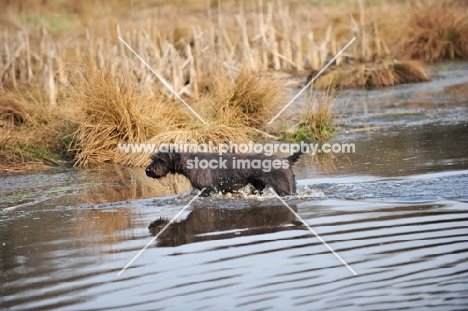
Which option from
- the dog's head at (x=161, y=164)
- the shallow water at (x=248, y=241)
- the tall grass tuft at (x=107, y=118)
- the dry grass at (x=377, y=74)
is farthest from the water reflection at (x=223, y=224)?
the dry grass at (x=377, y=74)

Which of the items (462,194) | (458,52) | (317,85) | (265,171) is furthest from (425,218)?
(458,52)

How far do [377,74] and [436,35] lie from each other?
4681mm

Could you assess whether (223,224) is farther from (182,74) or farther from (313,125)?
(182,74)

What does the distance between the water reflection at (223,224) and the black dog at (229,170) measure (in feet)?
1.70

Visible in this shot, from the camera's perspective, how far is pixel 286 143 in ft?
47.5

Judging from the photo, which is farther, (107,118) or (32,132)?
(32,132)

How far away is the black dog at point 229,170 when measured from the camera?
1017 cm

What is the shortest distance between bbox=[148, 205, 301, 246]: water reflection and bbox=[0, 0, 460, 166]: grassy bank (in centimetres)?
381

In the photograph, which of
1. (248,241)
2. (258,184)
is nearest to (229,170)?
(258,184)

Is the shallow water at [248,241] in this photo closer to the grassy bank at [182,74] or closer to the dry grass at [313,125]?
the grassy bank at [182,74]

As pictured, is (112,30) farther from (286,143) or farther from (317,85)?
(286,143)

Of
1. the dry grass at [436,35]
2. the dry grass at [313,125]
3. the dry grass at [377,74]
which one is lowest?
the dry grass at [313,125]

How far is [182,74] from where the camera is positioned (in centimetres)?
1878

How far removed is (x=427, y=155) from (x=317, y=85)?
27.2 ft
